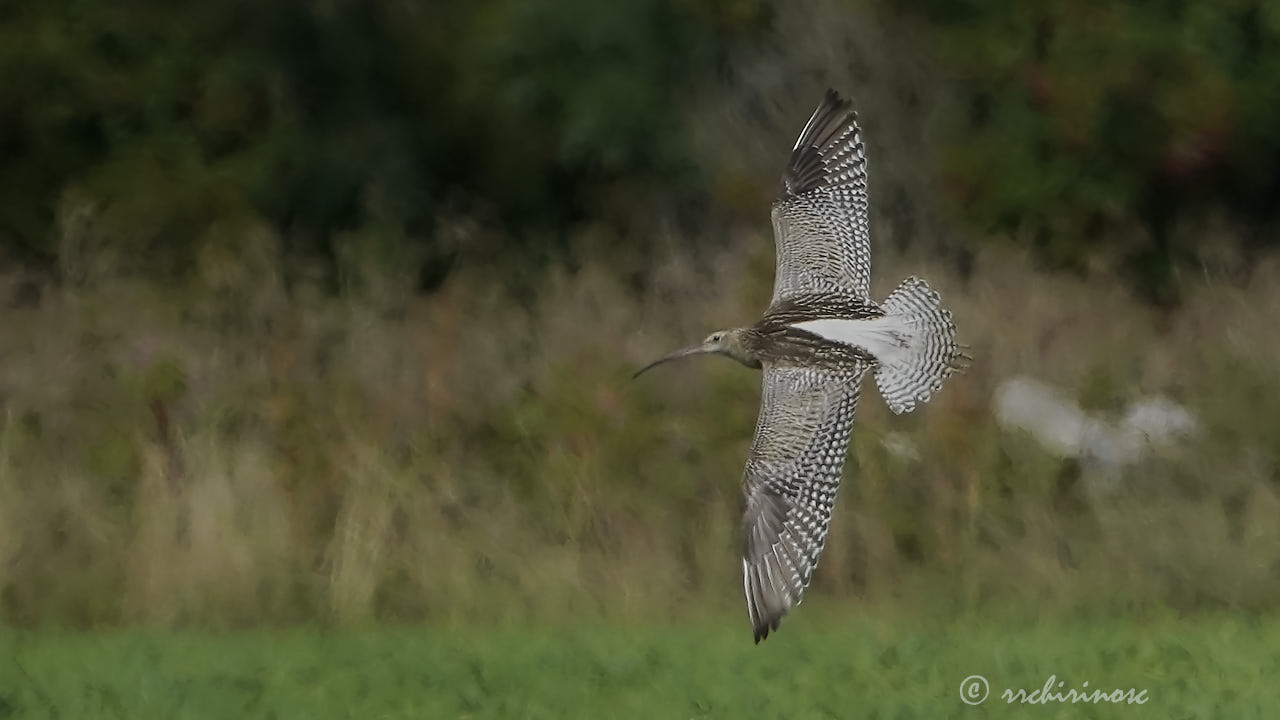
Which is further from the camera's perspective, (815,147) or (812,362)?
(815,147)

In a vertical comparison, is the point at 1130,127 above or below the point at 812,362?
below

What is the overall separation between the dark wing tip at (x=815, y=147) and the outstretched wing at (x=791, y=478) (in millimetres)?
971

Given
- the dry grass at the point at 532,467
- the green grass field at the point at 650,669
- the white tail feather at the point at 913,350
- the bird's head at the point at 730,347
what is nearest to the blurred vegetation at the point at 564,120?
the dry grass at the point at 532,467

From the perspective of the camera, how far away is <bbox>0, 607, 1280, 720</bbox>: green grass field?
320 inches

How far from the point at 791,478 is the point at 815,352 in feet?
1.38

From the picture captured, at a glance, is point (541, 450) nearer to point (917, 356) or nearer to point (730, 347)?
point (730, 347)

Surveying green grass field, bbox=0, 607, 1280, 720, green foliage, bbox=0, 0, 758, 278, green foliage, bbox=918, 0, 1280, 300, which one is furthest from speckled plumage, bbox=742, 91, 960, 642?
green foliage, bbox=0, 0, 758, 278

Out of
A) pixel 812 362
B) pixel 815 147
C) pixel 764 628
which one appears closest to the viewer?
pixel 764 628

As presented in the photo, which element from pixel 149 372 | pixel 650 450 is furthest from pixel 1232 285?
pixel 149 372

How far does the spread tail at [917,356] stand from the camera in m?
8.14

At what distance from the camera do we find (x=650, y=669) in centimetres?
868

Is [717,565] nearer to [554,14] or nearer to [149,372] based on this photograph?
[149,372]

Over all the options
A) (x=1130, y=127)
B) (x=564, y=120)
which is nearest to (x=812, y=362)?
(x=1130, y=127)

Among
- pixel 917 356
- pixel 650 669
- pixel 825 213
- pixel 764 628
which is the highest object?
pixel 825 213
